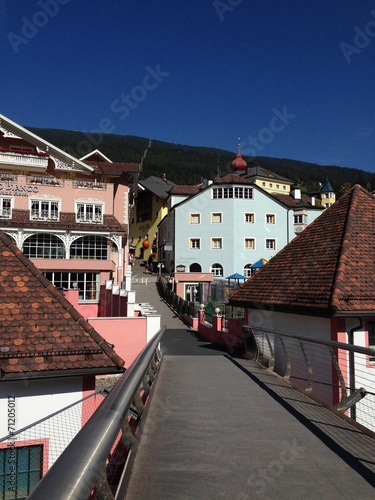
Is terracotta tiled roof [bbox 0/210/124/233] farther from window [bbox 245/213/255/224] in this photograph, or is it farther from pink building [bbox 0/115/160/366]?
window [bbox 245/213/255/224]

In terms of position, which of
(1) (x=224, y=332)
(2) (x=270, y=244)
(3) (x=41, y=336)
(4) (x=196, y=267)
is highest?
(2) (x=270, y=244)

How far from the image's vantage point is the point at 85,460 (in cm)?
212

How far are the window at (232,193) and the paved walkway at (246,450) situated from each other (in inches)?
1782

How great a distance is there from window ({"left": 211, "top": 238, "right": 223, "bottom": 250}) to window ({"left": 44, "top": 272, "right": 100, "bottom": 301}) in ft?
78.3

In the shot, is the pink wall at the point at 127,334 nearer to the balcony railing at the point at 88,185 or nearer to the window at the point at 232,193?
the balcony railing at the point at 88,185

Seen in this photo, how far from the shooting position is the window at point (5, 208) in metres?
29.9

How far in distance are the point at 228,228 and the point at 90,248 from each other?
23492 mm

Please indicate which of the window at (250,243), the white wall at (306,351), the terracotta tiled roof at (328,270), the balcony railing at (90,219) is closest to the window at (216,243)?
the window at (250,243)

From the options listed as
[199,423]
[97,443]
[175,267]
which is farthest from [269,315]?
Result: [175,267]

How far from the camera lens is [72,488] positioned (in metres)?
1.87

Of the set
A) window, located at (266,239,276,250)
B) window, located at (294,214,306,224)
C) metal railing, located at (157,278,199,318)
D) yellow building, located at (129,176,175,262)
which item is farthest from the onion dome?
metal railing, located at (157,278,199,318)

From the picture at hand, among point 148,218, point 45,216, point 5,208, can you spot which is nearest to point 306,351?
point 45,216

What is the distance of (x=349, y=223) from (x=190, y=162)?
14525 centimetres

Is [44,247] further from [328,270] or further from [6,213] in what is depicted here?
[328,270]
